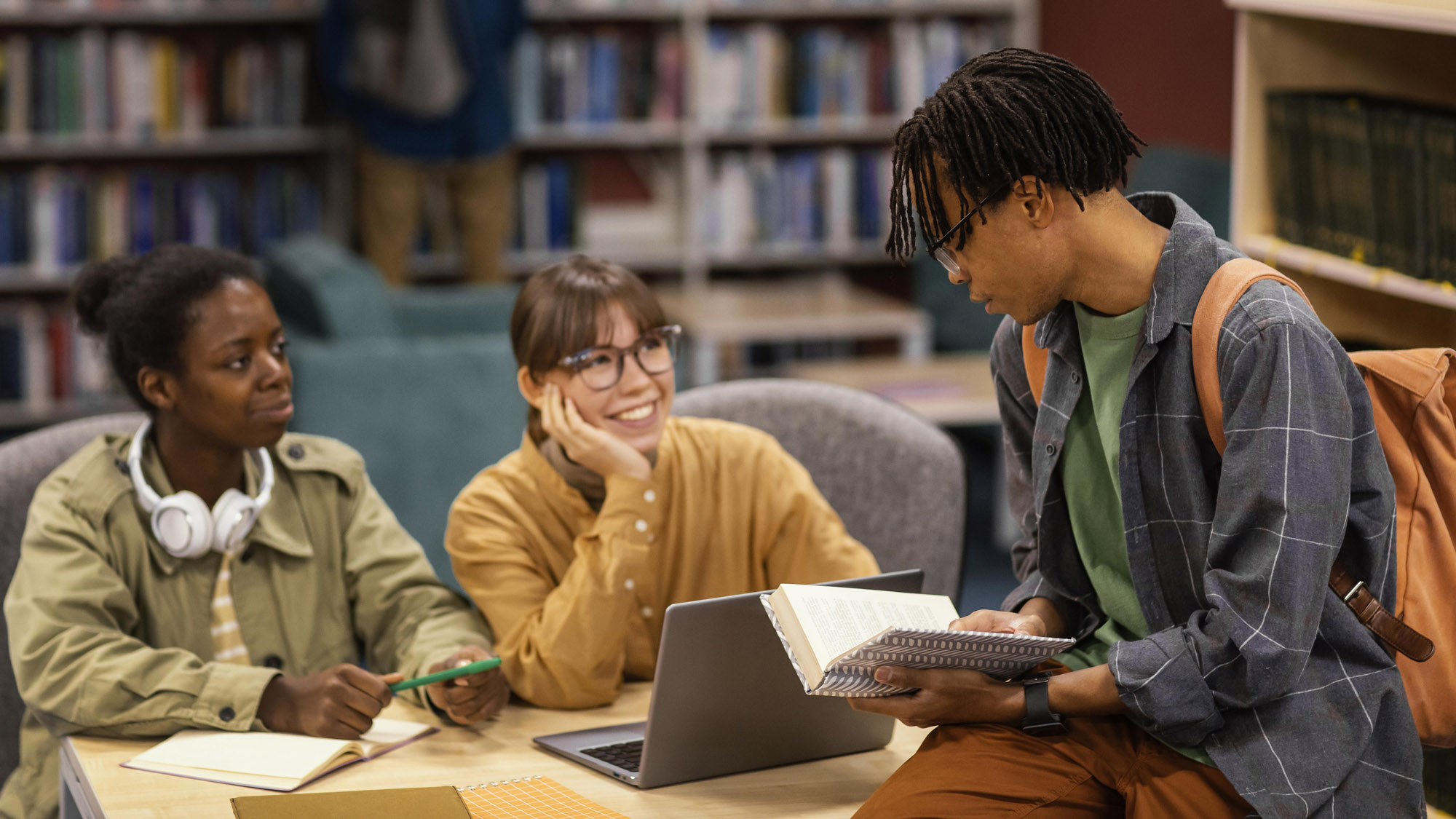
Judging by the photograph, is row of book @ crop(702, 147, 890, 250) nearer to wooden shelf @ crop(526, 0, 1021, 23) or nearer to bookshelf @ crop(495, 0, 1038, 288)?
bookshelf @ crop(495, 0, 1038, 288)

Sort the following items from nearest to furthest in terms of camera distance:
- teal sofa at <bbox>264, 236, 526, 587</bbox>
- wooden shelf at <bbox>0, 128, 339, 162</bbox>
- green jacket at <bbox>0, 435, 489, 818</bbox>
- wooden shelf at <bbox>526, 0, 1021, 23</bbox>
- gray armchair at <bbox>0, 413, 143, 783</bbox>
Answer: green jacket at <bbox>0, 435, 489, 818</bbox>, gray armchair at <bbox>0, 413, 143, 783</bbox>, teal sofa at <bbox>264, 236, 526, 587</bbox>, wooden shelf at <bbox>0, 128, 339, 162</bbox>, wooden shelf at <bbox>526, 0, 1021, 23</bbox>

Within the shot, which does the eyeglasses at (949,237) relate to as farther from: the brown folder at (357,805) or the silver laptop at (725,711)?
the brown folder at (357,805)

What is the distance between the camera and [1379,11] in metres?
2.02

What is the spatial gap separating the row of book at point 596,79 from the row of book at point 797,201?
1.10 ft

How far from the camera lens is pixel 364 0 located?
4.81 metres

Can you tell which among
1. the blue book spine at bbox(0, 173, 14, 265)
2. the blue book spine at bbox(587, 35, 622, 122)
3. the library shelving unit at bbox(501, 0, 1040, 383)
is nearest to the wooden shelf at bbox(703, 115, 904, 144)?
the library shelving unit at bbox(501, 0, 1040, 383)

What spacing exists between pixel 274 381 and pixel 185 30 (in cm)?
411

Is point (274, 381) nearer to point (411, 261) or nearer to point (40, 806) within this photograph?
point (40, 806)

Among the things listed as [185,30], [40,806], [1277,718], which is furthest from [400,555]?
[185,30]

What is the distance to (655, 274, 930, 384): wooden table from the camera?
477 cm

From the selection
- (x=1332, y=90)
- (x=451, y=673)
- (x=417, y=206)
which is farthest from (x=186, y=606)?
(x=417, y=206)

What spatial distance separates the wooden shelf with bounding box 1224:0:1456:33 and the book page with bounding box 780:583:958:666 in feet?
3.41

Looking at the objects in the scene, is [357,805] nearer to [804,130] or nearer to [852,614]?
[852,614]

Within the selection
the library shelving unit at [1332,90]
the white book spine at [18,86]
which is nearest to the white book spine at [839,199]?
the white book spine at [18,86]
